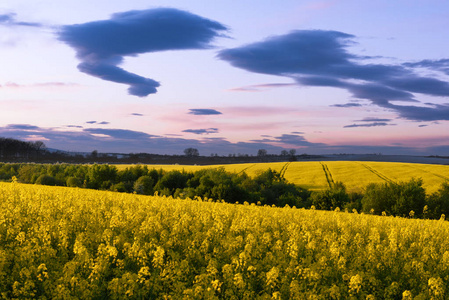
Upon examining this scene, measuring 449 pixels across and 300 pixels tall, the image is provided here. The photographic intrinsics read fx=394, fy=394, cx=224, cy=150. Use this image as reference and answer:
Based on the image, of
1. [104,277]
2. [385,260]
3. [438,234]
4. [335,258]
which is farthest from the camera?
[438,234]

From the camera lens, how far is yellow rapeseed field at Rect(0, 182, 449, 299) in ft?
25.0

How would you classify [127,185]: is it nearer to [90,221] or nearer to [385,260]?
[90,221]

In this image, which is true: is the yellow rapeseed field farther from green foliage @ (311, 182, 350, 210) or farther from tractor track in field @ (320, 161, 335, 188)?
tractor track in field @ (320, 161, 335, 188)

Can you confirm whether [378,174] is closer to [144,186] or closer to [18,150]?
[144,186]

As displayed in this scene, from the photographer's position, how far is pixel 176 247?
1148 centimetres

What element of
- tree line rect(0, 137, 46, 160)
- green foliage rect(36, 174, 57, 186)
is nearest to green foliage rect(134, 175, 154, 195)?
green foliage rect(36, 174, 57, 186)

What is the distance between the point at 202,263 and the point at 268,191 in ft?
186

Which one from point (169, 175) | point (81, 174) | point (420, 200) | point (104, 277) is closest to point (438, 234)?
point (104, 277)

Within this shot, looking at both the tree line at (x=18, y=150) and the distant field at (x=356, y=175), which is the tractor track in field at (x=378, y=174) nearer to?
the distant field at (x=356, y=175)

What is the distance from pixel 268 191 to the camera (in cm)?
6612

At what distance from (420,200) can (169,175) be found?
42.7 meters

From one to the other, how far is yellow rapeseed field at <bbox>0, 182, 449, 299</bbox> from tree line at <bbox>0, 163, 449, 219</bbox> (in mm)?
25746

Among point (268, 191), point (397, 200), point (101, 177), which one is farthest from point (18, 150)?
point (397, 200)

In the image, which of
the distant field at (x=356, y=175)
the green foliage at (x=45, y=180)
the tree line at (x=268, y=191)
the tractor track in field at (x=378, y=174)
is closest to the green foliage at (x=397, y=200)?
the tree line at (x=268, y=191)
